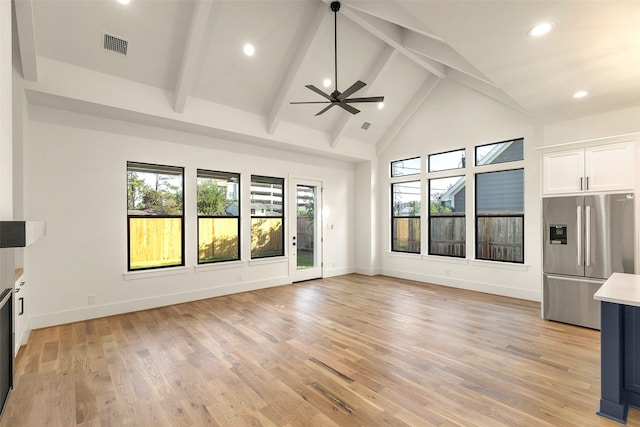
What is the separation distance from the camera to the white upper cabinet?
12.7ft

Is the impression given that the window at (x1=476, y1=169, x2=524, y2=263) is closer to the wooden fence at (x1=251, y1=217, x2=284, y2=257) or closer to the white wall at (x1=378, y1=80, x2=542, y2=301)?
the white wall at (x1=378, y1=80, x2=542, y2=301)

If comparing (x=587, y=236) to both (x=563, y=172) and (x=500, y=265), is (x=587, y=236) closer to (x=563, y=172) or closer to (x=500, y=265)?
(x=563, y=172)

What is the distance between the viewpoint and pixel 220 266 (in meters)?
5.85

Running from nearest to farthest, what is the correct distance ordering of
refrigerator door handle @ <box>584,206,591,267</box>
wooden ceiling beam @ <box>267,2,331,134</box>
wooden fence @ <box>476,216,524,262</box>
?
refrigerator door handle @ <box>584,206,591,267</box>, wooden ceiling beam @ <box>267,2,331,134</box>, wooden fence @ <box>476,216,524,262</box>

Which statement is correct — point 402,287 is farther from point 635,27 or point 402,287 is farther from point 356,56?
point 635,27

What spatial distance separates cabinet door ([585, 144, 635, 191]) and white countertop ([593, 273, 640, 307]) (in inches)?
61.2

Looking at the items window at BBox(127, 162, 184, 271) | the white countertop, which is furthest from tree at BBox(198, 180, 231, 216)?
the white countertop

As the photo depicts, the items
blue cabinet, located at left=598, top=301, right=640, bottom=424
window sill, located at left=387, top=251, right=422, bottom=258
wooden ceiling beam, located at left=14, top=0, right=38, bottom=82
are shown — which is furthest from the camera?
window sill, located at left=387, top=251, right=422, bottom=258

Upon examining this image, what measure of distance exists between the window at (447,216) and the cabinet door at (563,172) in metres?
2.03

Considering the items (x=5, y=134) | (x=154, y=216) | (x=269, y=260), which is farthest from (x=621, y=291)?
(x=154, y=216)

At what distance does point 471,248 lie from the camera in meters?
6.25

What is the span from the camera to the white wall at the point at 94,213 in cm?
417

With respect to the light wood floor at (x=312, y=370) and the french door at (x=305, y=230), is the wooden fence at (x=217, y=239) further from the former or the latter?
the french door at (x=305, y=230)

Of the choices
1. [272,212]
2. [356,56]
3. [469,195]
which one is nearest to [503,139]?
[469,195]
